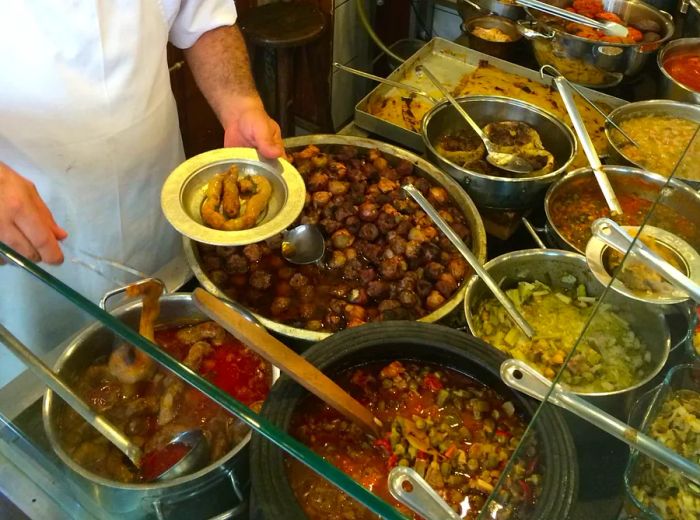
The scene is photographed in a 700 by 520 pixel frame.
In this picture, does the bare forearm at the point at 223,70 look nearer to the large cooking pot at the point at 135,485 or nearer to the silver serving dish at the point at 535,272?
the silver serving dish at the point at 535,272

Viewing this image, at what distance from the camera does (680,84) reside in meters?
1.85

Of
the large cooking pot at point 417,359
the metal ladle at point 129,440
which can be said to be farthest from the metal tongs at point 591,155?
the metal ladle at point 129,440

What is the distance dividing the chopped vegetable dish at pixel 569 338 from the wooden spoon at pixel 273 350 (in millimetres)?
317

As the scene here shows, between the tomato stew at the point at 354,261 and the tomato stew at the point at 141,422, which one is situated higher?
the tomato stew at the point at 141,422

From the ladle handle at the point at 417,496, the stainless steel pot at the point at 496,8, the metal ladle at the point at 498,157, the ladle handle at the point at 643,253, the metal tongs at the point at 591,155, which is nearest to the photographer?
the ladle handle at the point at 417,496

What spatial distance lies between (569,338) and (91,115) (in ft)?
3.58

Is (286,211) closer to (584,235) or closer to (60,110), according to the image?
(60,110)

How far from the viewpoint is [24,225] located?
3.00 feet

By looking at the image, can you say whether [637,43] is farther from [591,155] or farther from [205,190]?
[205,190]

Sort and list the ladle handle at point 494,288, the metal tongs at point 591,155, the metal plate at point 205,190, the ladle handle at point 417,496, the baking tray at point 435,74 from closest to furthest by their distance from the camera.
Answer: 1. the ladle handle at point 417,496
2. the metal plate at point 205,190
3. the ladle handle at point 494,288
4. the metal tongs at point 591,155
5. the baking tray at point 435,74

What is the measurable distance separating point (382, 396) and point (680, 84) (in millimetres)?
1360

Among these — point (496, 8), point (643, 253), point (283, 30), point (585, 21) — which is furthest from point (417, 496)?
point (283, 30)

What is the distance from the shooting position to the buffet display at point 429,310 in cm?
90

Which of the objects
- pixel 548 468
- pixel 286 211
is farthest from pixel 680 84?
pixel 548 468
